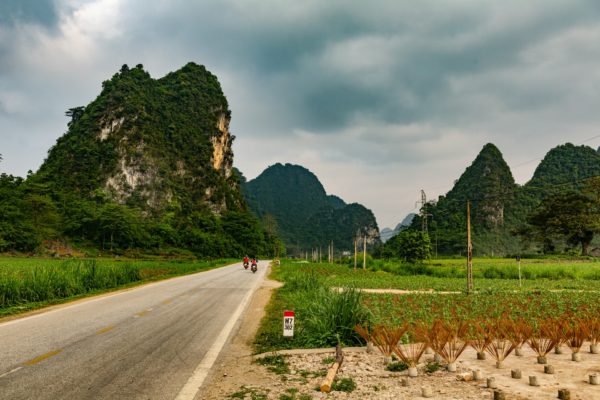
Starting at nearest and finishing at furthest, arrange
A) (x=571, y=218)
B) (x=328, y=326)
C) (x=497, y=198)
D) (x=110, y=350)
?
1. (x=110, y=350)
2. (x=328, y=326)
3. (x=571, y=218)
4. (x=497, y=198)

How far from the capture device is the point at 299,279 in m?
20.7

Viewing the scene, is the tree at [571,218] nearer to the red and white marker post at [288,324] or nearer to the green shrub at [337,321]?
the green shrub at [337,321]

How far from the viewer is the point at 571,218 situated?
7131 centimetres

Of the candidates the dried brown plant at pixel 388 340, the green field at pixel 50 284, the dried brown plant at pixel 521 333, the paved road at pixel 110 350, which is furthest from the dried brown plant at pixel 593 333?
the green field at pixel 50 284

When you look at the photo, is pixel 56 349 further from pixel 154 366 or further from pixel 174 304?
pixel 174 304

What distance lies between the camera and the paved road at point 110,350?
560cm

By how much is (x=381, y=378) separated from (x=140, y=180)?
333 ft

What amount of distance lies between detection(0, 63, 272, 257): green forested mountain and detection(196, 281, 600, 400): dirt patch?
60.9 metres

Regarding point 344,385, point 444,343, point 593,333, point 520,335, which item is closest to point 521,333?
point 520,335

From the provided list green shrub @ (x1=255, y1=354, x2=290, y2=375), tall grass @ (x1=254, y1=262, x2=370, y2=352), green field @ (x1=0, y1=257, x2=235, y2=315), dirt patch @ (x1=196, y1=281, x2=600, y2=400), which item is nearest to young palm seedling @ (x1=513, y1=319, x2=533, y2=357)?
dirt patch @ (x1=196, y1=281, x2=600, y2=400)

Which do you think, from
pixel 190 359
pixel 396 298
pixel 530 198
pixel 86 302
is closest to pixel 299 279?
pixel 396 298

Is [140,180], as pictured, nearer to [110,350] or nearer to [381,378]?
[110,350]

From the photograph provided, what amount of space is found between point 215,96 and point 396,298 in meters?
133

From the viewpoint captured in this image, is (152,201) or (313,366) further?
(152,201)
